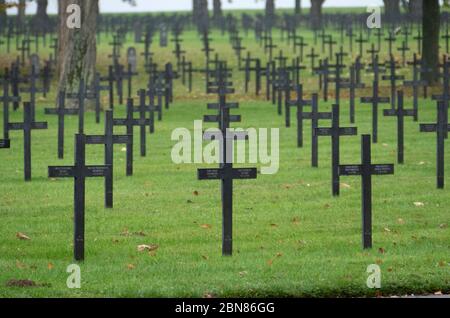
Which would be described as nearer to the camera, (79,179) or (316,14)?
(79,179)

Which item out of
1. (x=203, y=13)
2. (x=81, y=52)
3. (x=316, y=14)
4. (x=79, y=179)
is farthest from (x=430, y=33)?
(x=203, y=13)

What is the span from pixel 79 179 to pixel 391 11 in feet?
171

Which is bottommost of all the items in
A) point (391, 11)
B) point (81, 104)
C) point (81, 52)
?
point (81, 104)

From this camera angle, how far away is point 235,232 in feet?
49.1

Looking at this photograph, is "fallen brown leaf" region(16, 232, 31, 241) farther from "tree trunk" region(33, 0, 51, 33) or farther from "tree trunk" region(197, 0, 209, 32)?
"tree trunk" region(197, 0, 209, 32)

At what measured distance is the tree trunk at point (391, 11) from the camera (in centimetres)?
6053

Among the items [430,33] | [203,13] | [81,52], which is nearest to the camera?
[81,52]

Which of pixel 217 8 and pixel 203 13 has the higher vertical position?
pixel 217 8

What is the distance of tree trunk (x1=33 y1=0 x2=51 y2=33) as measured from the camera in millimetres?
58975

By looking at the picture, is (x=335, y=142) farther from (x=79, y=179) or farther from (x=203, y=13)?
(x=203, y=13)

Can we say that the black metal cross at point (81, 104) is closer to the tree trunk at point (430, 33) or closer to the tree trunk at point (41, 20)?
the tree trunk at point (430, 33)

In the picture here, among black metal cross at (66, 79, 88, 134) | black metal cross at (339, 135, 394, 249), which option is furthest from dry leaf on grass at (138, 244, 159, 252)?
black metal cross at (66, 79, 88, 134)

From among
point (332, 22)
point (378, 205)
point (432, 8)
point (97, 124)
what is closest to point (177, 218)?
point (378, 205)
